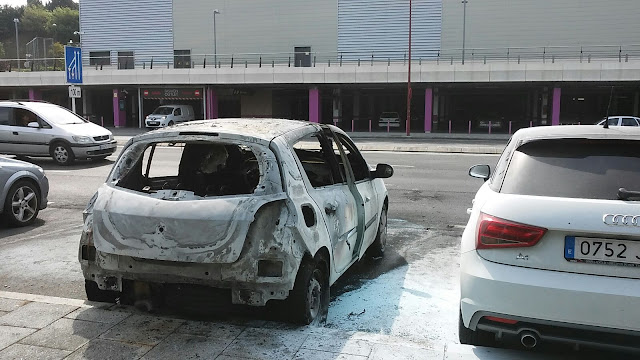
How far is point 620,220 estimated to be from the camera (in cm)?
306

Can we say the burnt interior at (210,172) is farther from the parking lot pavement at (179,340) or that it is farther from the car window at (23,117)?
the car window at (23,117)

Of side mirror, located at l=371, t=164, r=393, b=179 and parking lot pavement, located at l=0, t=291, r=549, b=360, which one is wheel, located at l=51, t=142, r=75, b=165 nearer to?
side mirror, located at l=371, t=164, r=393, b=179

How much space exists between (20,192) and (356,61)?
3848cm

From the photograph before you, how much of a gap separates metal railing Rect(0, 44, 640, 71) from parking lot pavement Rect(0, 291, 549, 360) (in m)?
34.8

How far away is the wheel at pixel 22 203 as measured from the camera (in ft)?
25.1

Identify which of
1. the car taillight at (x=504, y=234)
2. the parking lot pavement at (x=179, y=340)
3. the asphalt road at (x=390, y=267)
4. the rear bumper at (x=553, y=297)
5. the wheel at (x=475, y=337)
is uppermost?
the car taillight at (x=504, y=234)

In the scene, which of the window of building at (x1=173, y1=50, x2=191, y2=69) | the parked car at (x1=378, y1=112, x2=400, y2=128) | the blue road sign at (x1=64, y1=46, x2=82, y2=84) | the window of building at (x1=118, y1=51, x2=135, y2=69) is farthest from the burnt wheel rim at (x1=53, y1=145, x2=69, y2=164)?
the window of building at (x1=118, y1=51, x2=135, y2=69)

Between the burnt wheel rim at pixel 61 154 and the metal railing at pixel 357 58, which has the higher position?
the metal railing at pixel 357 58

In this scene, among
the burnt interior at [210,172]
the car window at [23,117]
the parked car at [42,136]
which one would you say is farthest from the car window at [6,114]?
the burnt interior at [210,172]

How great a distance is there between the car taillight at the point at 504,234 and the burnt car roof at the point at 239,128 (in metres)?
1.72

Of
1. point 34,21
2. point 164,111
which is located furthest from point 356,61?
point 34,21

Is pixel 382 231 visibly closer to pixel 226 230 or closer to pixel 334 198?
pixel 334 198

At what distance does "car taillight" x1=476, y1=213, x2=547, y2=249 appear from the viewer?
319 centimetres

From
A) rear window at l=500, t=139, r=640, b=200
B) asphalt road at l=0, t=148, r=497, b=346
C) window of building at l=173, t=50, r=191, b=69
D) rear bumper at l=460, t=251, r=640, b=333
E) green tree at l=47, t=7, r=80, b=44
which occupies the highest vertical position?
green tree at l=47, t=7, r=80, b=44
